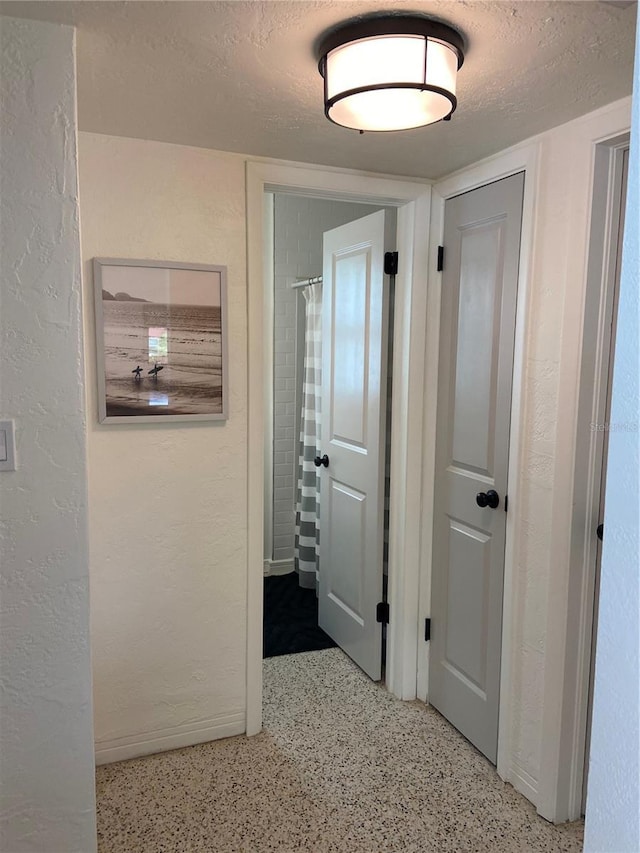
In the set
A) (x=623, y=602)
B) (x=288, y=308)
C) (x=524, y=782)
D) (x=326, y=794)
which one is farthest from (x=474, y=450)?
(x=288, y=308)

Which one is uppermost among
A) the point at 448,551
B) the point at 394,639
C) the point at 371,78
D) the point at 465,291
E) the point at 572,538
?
the point at 371,78

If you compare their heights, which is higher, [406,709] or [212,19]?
[212,19]

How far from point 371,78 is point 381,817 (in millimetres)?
2152

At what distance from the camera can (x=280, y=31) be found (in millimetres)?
1368

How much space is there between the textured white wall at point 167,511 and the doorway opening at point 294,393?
4.06 ft

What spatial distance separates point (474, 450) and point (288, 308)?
1.99 metres

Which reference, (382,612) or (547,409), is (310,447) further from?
(547,409)

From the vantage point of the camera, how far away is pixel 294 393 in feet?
13.4

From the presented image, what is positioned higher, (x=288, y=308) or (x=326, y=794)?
(x=288, y=308)

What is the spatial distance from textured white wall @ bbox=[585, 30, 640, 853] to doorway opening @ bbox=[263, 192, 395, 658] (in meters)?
2.95

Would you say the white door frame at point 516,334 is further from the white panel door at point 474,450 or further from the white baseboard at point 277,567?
the white baseboard at point 277,567

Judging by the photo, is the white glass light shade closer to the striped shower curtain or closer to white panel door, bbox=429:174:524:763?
white panel door, bbox=429:174:524:763

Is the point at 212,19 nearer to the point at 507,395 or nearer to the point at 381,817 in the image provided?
the point at 507,395

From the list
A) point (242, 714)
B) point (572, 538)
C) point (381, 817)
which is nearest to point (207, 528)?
point (242, 714)
